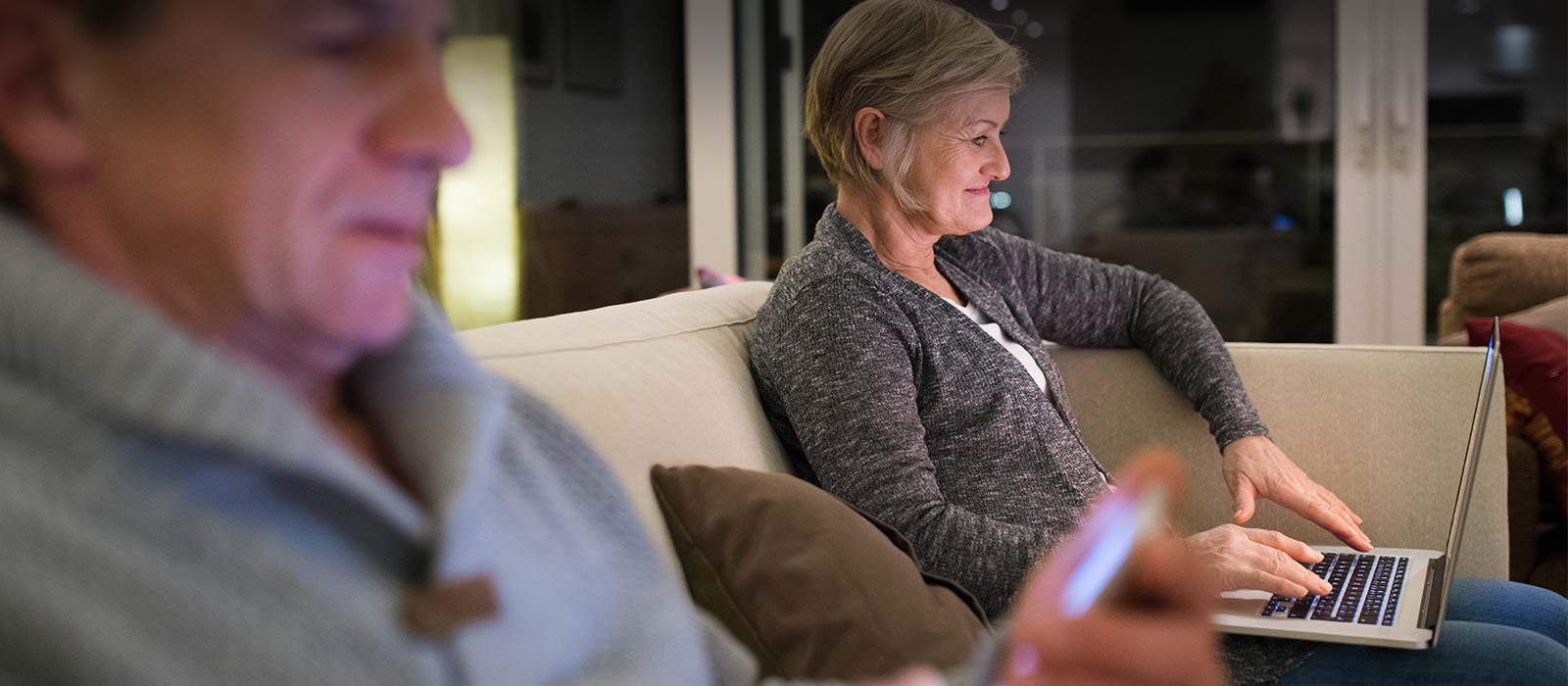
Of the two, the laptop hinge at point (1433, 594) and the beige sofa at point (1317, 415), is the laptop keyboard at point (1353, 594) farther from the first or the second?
the beige sofa at point (1317, 415)

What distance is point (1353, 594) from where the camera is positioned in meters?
1.36

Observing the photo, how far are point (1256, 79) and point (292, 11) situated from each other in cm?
398

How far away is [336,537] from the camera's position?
50cm

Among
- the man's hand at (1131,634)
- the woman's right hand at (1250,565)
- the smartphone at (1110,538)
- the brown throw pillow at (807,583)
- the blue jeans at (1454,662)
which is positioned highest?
the smartphone at (1110,538)

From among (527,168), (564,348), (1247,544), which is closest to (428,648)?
(564,348)

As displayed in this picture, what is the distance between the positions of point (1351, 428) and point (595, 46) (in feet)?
10.1

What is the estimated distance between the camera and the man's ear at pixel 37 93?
1.36ft

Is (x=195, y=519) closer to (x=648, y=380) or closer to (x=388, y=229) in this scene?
(x=388, y=229)

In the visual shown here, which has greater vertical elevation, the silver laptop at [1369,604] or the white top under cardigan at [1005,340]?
the white top under cardigan at [1005,340]

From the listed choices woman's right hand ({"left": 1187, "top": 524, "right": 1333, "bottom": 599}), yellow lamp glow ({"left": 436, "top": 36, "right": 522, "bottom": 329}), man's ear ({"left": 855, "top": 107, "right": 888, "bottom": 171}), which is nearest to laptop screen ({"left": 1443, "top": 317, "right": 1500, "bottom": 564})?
woman's right hand ({"left": 1187, "top": 524, "right": 1333, "bottom": 599})

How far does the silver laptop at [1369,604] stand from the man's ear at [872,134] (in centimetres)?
59

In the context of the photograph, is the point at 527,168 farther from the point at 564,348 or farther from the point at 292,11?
the point at 292,11

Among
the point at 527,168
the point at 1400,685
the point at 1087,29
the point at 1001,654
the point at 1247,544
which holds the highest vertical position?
the point at 1087,29

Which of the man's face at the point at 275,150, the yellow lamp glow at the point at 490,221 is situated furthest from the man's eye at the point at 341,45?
the yellow lamp glow at the point at 490,221
